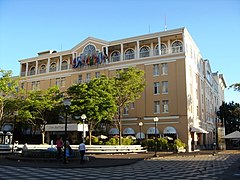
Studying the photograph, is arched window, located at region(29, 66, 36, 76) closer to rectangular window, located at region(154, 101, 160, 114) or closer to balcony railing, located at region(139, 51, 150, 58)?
balcony railing, located at region(139, 51, 150, 58)

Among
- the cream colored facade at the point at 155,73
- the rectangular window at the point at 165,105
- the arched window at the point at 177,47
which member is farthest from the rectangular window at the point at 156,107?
the arched window at the point at 177,47

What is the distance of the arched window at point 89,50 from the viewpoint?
48.2 m

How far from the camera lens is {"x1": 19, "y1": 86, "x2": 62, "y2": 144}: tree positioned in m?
39.5

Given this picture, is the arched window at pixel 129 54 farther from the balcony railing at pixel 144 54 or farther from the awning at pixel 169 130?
the awning at pixel 169 130

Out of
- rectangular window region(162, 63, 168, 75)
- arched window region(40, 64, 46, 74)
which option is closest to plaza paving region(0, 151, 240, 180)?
rectangular window region(162, 63, 168, 75)

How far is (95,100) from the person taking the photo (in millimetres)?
34656

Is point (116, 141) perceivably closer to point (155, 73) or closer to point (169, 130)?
point (169, 130)

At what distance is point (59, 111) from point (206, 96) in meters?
29.7

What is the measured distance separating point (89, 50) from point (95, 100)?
1618cm

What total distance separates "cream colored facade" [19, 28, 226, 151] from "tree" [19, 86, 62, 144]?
26.4 feet

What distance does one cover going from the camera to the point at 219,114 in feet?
214

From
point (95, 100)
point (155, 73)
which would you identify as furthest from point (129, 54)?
point (95, 100)

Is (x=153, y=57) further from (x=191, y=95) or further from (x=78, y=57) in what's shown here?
(x=78, y=57)

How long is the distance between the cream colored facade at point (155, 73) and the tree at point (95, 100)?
7942mm
